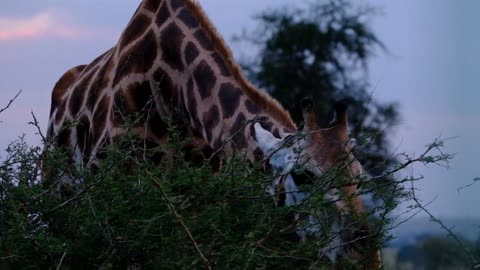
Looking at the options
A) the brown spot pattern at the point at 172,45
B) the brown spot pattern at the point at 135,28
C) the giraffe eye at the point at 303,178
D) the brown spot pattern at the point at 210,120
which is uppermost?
the brown spot pattern at the point at 135,28

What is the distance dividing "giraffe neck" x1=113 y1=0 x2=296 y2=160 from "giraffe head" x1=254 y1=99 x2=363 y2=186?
1.73 ft

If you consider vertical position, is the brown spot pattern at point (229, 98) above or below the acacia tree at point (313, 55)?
below

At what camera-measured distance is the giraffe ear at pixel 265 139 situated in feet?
13.8

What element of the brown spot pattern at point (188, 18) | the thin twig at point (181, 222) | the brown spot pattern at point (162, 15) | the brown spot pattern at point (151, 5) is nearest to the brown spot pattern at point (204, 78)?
the brown spot pattern at point (188, 18)

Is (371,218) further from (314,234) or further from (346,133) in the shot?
(346,133)

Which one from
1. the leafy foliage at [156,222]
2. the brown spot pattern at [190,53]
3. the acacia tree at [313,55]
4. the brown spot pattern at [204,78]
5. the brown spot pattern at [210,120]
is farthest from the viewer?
the acacia tree at [313,55]

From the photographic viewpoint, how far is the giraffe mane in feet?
15.7

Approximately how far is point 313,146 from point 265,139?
235 mm

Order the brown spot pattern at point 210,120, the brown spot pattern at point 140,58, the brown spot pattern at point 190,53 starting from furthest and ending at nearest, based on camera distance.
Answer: the brown spot pattern at point 140,58 < the brown spot pattern at point 190,53 < the brown spot pattern at point 210,120

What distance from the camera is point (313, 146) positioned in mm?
4148

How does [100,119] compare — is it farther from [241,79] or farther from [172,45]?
[241,79]

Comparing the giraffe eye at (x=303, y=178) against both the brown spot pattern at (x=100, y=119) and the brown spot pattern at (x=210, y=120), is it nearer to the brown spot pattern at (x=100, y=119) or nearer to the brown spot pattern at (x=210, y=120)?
the brown spot pattern at (x=210, y=120)

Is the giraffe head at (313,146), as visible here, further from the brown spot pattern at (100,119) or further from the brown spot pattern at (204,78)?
the brown spot pattern at (100,119)

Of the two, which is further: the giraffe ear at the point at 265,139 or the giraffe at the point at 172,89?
the giraffe at the point at 172,89
